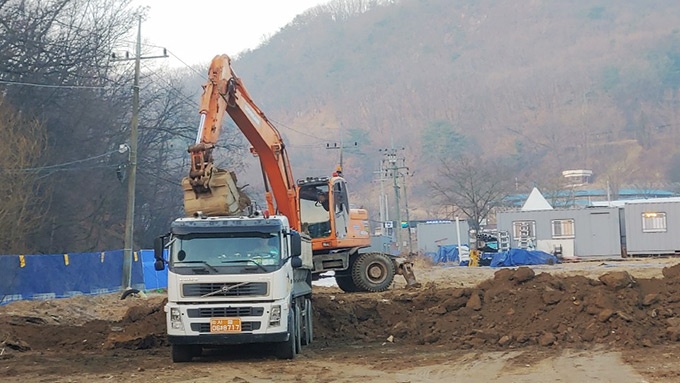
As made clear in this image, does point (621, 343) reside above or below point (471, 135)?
below

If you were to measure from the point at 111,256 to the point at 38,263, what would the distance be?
4867 mm

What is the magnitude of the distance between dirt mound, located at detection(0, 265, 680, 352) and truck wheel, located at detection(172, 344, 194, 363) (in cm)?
300

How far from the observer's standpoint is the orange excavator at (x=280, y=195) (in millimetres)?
18469

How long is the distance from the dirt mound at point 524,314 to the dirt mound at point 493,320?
22mm

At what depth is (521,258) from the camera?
57531mm

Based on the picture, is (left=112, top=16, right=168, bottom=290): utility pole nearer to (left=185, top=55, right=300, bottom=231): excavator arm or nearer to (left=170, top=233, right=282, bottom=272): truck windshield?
(left=185, top=55, right=300, bottom=231): excavator arm

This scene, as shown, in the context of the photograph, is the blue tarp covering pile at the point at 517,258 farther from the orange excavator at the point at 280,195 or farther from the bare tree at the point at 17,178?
the bare tree at the point at 17,178

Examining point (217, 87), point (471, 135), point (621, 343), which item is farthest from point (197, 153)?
point (471, 135)

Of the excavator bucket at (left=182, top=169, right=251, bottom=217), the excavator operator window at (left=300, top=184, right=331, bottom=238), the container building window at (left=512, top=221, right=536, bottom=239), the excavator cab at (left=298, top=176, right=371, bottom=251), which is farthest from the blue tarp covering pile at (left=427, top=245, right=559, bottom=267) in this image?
the excavator bucket at (left=182, top=169, right=251, bottom=217)

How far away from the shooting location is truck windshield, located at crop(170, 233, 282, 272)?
16.1m

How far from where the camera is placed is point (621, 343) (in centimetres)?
1805

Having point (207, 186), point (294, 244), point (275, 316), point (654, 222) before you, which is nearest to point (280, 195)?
point (207, 186)

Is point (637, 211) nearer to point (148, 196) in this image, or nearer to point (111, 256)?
point (148, 196)

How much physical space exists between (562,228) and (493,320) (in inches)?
1798
